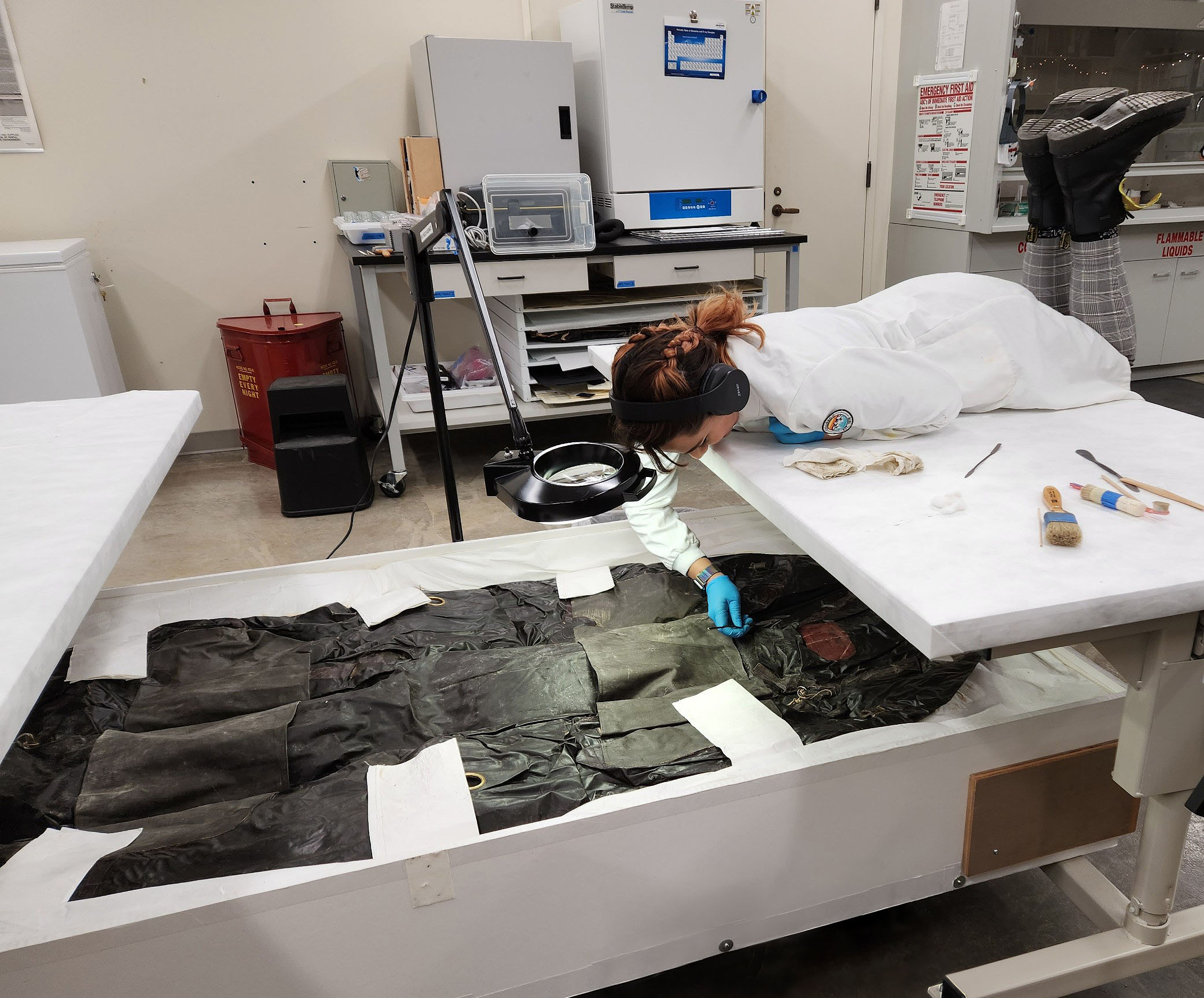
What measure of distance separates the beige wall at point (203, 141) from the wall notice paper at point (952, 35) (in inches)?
70.3

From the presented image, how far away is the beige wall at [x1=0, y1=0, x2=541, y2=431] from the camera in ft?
10.9

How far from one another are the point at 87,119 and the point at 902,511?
3.66 m

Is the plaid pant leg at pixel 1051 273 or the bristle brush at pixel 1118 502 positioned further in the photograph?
the plaid pant leg at pixel 1051 273

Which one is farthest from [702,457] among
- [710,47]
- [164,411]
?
[710,47]

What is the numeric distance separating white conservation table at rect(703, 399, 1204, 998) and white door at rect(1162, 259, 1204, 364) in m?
3.28

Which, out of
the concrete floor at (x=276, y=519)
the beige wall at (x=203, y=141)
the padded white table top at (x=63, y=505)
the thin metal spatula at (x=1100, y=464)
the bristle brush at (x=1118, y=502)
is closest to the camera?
the padded white table top at (x=63, y=505)

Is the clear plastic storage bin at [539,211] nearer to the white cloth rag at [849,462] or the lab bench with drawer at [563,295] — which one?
the lab bench with drawer at [563,295]

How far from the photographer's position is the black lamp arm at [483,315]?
1.14 m

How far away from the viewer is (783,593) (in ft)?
5.72

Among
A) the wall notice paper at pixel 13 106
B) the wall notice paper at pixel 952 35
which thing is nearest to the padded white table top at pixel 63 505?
the wall notice paper at pixel 13 106

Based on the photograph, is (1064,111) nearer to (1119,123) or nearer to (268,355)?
(1119,123)

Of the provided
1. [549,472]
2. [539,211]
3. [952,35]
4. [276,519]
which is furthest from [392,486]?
[952,35]

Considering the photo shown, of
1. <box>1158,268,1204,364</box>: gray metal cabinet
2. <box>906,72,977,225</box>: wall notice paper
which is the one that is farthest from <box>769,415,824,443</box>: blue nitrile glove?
<box>1158,268,1204,364</box>: gray metal cabinet

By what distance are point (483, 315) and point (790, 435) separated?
0.59 meters
